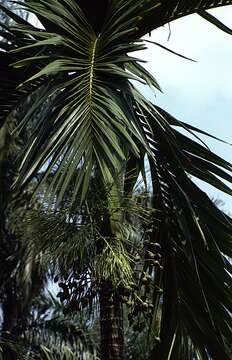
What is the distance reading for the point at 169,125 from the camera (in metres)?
4.41

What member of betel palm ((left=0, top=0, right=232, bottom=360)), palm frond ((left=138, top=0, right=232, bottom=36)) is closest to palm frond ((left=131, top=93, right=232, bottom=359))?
betel palm ((left=0, top=0, right=232, bottom=360))

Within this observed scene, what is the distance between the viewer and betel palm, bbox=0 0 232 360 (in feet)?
12.3

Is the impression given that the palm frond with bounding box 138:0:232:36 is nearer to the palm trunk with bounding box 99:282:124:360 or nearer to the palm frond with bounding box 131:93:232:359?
the palm frond with bounding box 131:93:232:359

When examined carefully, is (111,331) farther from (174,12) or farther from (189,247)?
(174,12)

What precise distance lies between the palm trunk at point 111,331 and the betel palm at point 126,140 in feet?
0.11

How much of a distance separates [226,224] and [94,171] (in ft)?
2.69

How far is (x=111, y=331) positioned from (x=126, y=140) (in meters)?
1.03

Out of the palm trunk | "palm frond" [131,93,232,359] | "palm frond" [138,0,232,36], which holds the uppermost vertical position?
"palm frond" [138,0,232,36]

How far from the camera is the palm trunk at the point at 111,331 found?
4.11 m

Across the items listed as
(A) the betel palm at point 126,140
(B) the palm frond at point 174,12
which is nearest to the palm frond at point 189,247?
(A) the betel palm at point 126,140

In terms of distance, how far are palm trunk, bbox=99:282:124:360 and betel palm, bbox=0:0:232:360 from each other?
3 cm

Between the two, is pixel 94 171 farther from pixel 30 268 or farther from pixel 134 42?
pixel 30 268

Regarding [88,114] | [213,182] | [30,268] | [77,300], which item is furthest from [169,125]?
[30,268]

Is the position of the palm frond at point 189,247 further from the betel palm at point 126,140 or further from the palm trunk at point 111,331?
the palm trunk at point 111,331
